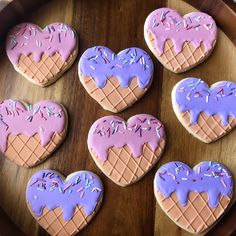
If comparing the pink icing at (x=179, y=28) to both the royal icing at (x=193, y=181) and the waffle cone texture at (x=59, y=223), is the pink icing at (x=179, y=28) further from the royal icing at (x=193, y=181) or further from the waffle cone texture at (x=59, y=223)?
the waffle cone texture at (x=59, y=223)

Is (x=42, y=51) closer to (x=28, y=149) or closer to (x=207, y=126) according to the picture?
(x=28, y=149)

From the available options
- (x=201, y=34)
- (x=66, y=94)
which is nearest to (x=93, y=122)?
(x=66, y=94)

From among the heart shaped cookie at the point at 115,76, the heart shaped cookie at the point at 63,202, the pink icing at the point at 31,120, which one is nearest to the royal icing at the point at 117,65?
the heart shaped cookie at the point at 115,76

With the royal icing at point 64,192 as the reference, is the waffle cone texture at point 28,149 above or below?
above

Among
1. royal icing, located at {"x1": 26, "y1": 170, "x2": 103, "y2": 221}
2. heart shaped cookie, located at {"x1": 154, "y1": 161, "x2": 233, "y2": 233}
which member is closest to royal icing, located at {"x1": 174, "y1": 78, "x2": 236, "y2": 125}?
heart shaped cookie, located at {"x1": 154, "y1": 161, "x2": 233, "y2": 233}

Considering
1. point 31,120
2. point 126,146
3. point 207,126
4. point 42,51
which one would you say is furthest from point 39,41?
point 207,126

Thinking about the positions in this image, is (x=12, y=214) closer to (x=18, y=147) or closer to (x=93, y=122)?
(x=18, y=147)
